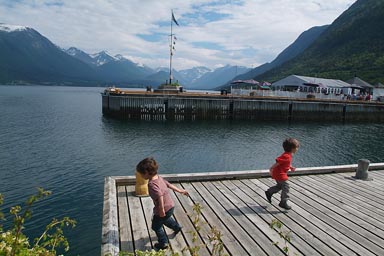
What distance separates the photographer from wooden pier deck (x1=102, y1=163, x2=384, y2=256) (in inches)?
205

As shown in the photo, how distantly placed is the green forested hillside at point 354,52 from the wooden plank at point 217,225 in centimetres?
11146

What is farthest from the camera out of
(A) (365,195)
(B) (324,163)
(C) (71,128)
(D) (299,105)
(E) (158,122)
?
(D) (299,105)

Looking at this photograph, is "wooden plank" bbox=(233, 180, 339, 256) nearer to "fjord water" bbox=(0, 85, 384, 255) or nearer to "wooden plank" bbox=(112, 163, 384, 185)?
"wooden plank" bbox=(112, 163, 384, 185)

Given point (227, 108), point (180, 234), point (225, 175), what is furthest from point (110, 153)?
point (227, 108)

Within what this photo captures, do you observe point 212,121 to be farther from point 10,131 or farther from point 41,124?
point 10,131

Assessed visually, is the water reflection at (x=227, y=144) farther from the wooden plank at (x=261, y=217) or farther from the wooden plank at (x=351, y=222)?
the wooden plank at (x=351, y=222)

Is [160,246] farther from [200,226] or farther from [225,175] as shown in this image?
[225,175]

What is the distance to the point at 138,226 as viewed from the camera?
5781 mm

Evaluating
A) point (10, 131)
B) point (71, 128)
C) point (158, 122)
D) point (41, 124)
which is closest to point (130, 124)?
point (158, 122)

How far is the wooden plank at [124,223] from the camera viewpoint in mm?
5074

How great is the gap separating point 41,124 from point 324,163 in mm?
33661

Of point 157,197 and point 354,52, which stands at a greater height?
point 354,52

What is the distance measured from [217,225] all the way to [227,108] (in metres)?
43.1

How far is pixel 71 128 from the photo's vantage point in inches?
1364
